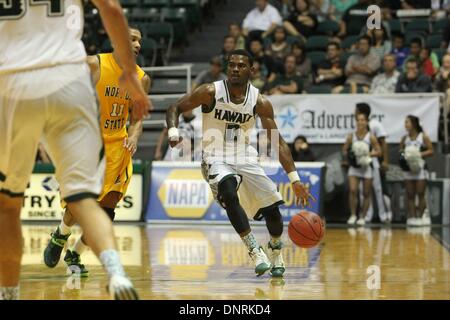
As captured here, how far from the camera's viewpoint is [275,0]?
23.3 m

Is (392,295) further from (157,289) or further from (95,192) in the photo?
(95,192)

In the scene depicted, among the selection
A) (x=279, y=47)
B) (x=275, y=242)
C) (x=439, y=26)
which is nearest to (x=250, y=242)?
(x=275, y=242)

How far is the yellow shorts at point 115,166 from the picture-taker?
9.05 meters

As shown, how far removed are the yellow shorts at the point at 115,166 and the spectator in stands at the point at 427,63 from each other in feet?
33.9

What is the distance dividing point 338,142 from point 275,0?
6775 millimetres

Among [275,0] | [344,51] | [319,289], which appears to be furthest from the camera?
[275,0]

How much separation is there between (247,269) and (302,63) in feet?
32.7

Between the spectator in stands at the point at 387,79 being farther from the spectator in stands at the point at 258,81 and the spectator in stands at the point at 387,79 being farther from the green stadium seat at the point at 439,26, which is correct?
the green stadium seat at the point at 439,26

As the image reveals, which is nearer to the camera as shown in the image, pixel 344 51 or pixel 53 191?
pixel 53 191

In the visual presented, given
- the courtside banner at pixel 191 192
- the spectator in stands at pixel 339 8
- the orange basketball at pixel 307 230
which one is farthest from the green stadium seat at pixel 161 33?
the orange basketball at pixel 307 230

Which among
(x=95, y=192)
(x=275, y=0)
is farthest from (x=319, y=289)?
(x=275, y=0)

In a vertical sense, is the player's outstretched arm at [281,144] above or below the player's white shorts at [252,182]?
above

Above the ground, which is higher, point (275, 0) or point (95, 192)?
point (275, 0)

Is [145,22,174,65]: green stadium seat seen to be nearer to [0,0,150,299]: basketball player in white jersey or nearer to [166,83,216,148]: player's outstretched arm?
[166,83,216,148]: player's outstretched arm
